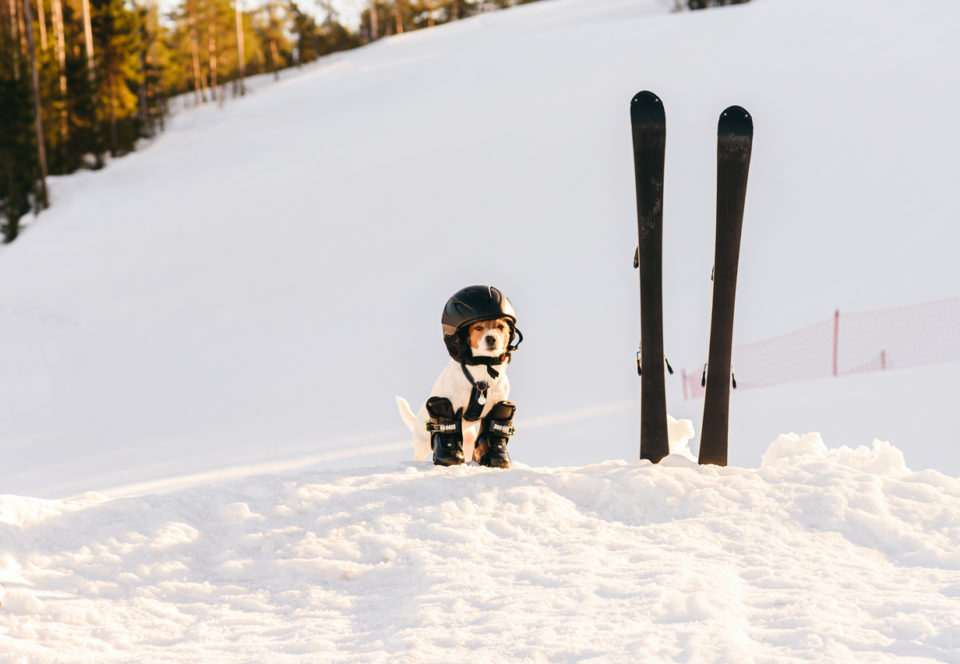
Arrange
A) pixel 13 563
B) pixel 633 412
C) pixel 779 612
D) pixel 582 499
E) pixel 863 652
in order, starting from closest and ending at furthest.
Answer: pixel 863 652 < pixel 779 612 < pixel 13 563 < pixel 582 499 < pixel 633 412

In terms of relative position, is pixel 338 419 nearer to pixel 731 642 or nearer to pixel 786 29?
pixel 731 642

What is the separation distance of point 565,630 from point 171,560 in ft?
4.99

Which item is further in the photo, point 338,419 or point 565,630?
point 338,419

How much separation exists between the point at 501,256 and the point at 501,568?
483 inches

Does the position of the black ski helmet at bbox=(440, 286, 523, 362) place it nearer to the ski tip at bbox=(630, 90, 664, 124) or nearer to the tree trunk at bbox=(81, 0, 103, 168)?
the ski tip at bbox=(630, 90, 664, 124)

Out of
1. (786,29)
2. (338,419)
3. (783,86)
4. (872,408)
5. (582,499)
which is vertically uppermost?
(786,29)

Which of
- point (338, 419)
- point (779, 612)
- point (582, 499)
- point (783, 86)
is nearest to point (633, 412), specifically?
point (338, 419)

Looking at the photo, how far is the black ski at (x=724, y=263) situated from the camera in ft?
14.1

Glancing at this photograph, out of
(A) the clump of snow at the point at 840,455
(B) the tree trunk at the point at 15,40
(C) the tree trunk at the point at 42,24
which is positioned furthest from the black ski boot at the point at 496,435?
(C) the tree trunk at the point at 42,24

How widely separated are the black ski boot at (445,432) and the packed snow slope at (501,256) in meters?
4.21

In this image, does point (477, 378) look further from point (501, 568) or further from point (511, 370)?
point (511, 370)

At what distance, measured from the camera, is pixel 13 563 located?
9.97 ft

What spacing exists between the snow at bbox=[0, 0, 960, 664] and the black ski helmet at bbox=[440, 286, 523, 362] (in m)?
0.67

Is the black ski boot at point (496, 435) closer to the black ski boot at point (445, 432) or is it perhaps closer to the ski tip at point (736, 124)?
the black ski boot at point (445, 432)
